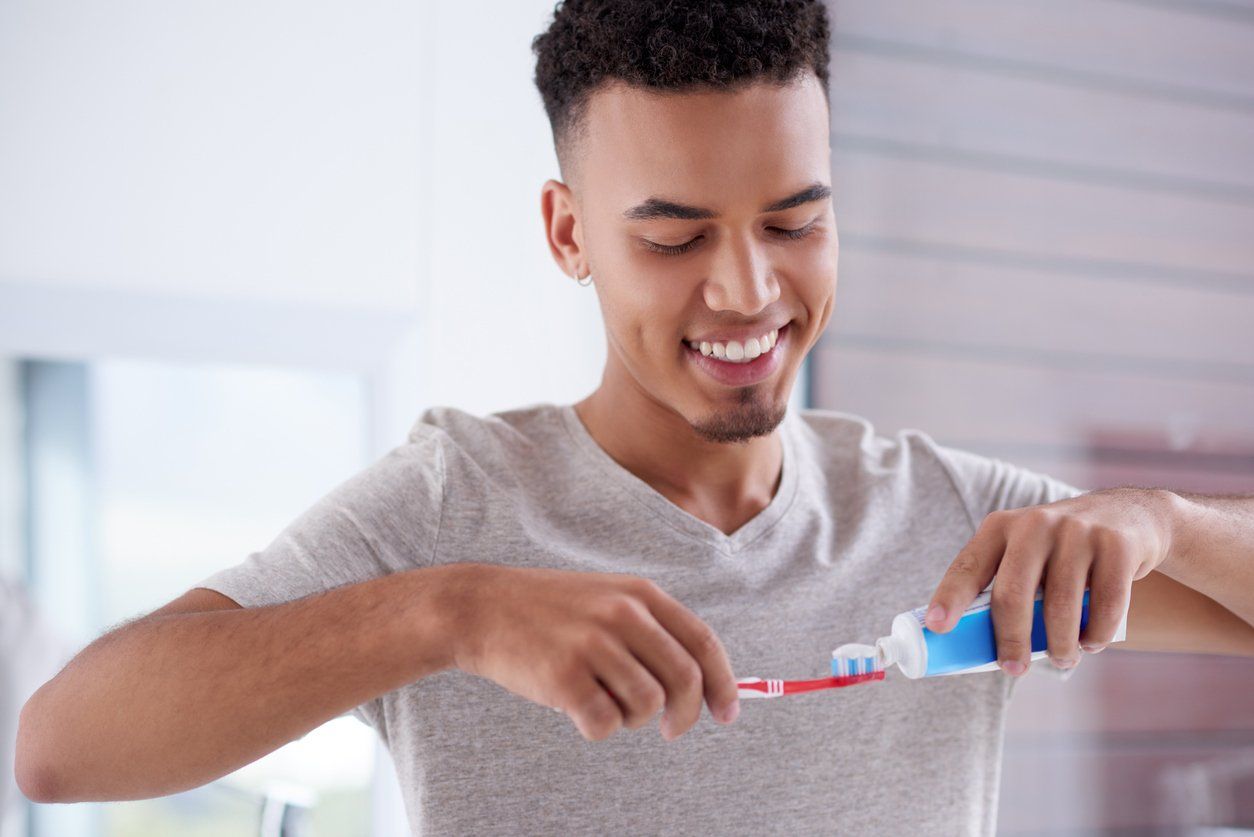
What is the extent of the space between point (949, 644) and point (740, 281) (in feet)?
1.26

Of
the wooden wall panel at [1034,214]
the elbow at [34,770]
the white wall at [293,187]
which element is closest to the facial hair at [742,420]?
the elbow at [34,770]

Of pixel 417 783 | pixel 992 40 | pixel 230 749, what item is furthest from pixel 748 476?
pixel 992 40

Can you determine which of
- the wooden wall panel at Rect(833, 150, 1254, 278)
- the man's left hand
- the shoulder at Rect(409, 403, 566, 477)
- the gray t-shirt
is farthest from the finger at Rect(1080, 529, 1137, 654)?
the wooden wall panel at Rect(833, 150, 1254, 278)

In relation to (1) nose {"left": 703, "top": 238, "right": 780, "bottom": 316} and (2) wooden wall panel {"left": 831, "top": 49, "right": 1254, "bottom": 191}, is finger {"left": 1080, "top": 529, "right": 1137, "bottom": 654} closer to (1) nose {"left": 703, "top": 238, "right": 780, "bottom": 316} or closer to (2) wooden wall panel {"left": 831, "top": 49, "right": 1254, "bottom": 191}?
(1) nose {"left": 703, "top": 238, "right": 780, "bottom": 316}

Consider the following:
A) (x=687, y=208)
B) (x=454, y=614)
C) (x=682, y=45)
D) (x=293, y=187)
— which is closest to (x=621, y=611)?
(x=454, y=614)

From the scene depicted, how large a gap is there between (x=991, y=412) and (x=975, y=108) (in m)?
0.53

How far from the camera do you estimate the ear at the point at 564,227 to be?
1.28 meters

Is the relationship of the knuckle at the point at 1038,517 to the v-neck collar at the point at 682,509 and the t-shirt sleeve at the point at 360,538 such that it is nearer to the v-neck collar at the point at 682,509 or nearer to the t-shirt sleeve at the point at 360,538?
the v-neck collar at the point at 682,509

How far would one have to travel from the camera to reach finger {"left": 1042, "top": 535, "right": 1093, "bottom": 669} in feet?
2.94

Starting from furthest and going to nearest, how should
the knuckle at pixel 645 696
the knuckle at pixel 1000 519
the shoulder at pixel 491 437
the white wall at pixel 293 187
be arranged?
the white wall at pixel 293 187 → the shoulder at pixel 491 437 → the knuckle at pixel 1000 519 → the knuckle at pixel 645 696

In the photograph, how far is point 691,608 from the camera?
1.18 meters

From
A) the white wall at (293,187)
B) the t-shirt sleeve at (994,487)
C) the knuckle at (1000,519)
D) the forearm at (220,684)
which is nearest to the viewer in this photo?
the forearm at (220,684)

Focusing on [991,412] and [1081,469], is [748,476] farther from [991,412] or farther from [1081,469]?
[1081,469]

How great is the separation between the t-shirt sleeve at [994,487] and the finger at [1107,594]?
0.38m
